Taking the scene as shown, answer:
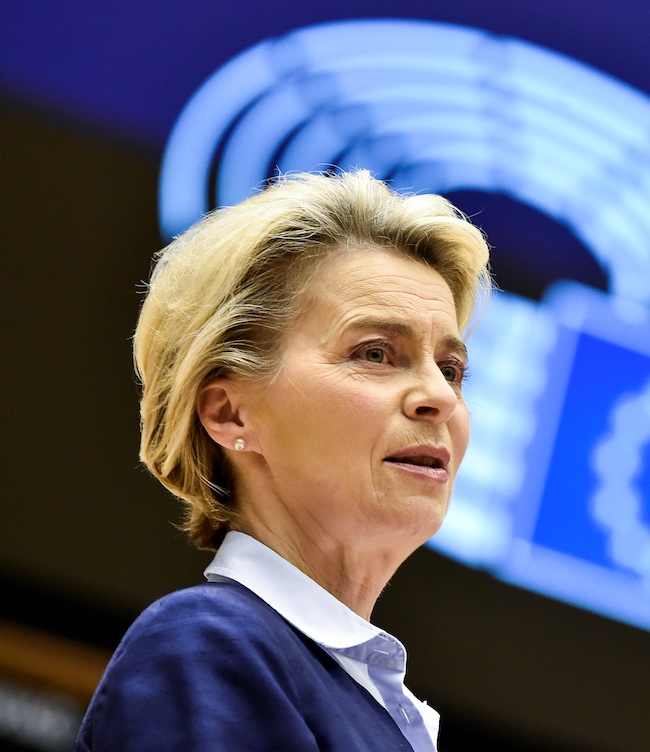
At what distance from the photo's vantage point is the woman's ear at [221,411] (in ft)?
4.47

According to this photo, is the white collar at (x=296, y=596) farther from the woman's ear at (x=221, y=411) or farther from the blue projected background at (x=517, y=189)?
the blue projected background at (x=517, y=189)

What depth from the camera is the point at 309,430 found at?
1.29 m

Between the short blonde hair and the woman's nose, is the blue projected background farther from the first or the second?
the woman's nose

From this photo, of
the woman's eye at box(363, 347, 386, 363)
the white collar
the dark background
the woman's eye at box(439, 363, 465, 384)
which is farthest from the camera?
the dark background

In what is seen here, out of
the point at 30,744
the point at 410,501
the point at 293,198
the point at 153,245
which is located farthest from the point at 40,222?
the point at 410,501

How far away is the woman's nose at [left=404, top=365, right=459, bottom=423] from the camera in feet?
4.21

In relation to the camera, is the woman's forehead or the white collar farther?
the woman's forehead

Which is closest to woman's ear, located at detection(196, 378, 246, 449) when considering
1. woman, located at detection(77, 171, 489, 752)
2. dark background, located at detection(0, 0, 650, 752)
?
woman, located at detection(77, 171, 489, 752)

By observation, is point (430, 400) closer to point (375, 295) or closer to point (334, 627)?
point (375, 295)

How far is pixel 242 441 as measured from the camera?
4.42ft

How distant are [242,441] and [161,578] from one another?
A: 163 cm

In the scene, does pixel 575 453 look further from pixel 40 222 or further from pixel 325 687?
pixel 325 687

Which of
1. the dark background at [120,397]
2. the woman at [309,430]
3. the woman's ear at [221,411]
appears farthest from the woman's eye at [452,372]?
the dark background at [120,397]

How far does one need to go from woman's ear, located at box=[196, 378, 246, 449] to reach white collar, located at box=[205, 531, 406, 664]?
15 cm
